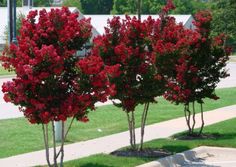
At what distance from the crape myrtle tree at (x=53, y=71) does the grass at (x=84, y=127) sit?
11.4 ft

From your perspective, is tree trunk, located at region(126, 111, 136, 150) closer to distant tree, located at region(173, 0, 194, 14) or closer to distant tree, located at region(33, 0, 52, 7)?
distant tree, located at region(173, 0, 194, 14)

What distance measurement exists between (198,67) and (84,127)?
12.9ft

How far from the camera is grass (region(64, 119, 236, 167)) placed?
38.9 feet

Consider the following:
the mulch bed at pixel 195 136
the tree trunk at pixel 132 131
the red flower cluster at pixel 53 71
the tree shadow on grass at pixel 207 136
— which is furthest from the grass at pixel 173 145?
the red flower cluster at pixel 53 71

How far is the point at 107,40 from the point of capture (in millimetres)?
12500

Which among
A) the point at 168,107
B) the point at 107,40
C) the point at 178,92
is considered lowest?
the point at 168,107

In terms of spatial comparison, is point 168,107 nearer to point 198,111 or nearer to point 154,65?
point 198,111

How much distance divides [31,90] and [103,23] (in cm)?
7064

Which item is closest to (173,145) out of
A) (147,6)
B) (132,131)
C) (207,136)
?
(132,131)

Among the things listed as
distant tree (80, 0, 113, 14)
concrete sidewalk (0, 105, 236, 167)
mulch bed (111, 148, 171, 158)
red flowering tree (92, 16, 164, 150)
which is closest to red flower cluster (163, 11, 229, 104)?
concrete sidewalk (0, 105, 236, 167)

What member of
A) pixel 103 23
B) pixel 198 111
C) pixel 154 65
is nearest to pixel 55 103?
pixel 154 65

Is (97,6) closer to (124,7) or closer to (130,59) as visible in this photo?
(124,7)

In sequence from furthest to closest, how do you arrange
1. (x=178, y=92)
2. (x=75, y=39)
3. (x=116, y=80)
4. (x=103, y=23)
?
(x=103, y=23) < (x=178, y=92) < (x=116, y=80) < (x=75, y=39)

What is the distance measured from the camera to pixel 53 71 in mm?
9766
